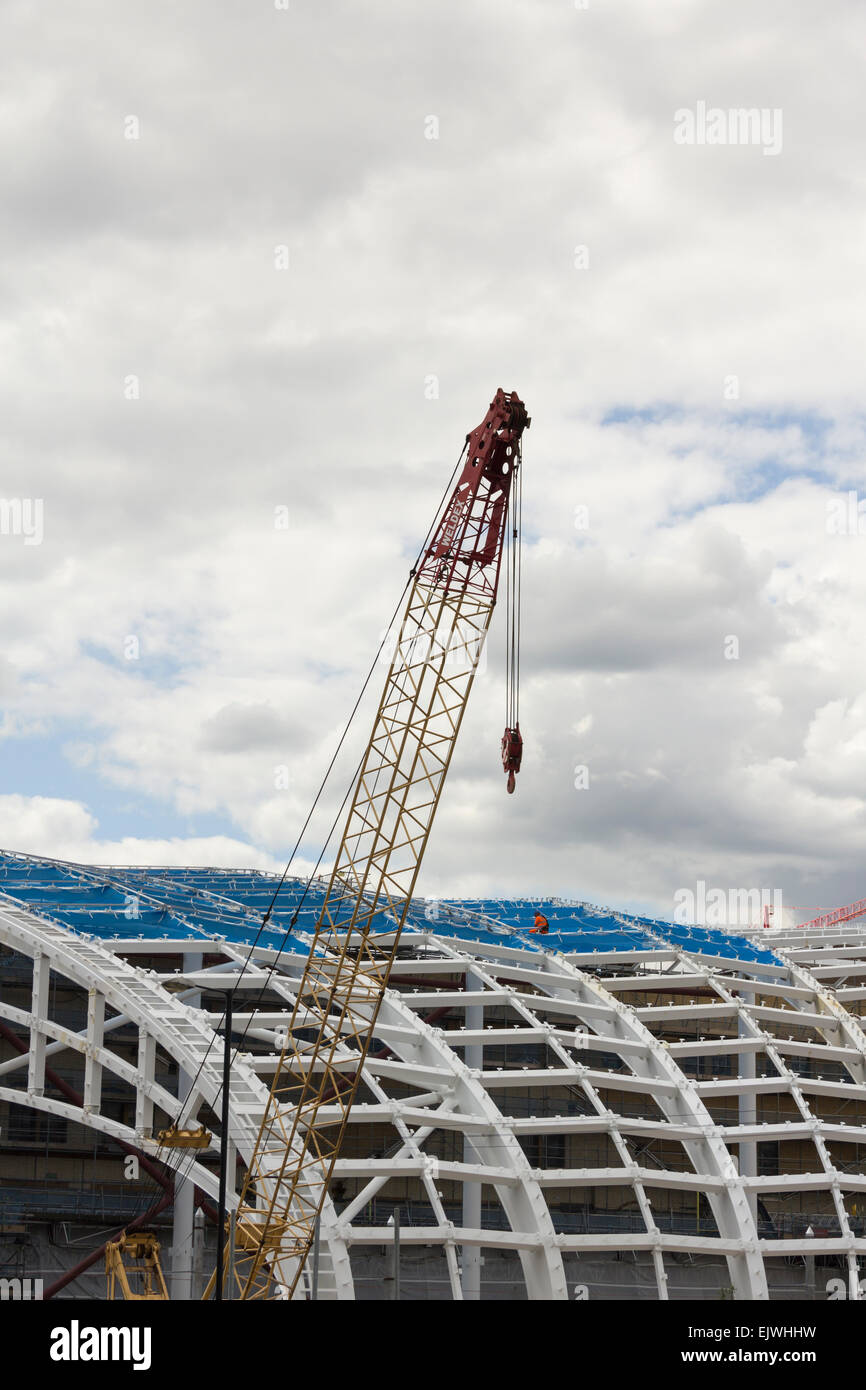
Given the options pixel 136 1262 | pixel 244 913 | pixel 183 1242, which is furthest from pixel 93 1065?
pixel 244 913

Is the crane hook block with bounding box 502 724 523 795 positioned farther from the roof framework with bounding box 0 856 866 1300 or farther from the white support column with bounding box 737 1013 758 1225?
the white support column with bounding box 737 1013 758 1225

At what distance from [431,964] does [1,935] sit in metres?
19.2

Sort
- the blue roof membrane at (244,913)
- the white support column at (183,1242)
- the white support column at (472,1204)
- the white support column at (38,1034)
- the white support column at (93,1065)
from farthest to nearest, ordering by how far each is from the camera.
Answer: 1. the blue roof membrane at (244,913)
2. the white support column at (472,1204)
3. the white support column at (183,1242)
4. the white support column at (38,1034)
5. the white support column at (93,1065)

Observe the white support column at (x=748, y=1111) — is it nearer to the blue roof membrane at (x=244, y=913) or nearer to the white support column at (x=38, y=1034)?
the blue roof membrane at (x=244, y=913)

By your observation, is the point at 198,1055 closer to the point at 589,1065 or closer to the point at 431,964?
the point at 431,964

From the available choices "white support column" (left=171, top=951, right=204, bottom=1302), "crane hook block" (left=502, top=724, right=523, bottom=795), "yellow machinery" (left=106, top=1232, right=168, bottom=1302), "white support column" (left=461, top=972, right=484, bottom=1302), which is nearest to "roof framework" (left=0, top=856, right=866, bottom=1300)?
"white support column" (left=461, top=972, right=484, bottom=1302)

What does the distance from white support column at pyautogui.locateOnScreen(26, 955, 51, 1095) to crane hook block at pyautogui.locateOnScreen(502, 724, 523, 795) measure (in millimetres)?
20639

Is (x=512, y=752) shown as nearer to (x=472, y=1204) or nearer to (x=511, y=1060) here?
(x=472, y=1204)

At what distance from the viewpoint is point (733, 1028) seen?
8744cm

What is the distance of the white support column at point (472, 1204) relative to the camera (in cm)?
6544

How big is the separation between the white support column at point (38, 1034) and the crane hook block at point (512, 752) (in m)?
20.6

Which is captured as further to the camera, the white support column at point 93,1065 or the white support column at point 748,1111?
the white support column at point 748,1111

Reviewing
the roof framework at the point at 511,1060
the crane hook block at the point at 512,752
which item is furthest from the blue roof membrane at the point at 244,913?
the crane hook block at the point at 512,752
